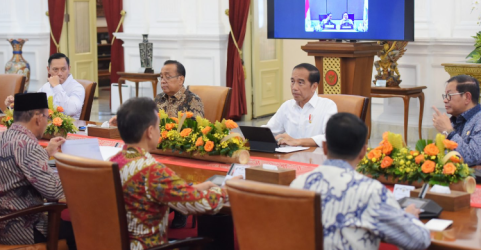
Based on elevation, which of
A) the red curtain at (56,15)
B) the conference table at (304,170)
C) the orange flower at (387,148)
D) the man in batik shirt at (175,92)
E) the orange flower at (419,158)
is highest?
the red curtain at (56,15)

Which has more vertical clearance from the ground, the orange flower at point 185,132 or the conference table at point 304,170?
the orange flower at point 185,132

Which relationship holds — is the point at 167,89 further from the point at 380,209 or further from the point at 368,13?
the point at 380,209

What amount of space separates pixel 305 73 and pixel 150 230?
2016 millimetres

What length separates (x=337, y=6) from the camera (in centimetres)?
649

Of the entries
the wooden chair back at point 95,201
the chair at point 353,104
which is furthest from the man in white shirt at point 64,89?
the wooden chair back at point 95,201

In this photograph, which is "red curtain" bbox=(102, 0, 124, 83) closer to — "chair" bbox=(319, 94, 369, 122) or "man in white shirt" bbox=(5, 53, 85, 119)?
"man in white shirt" bbox=(5, 53, 85, 119)

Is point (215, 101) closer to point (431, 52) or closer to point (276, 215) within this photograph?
point (276, 215)

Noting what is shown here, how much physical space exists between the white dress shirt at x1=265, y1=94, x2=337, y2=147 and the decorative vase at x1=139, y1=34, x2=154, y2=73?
4.33 meters

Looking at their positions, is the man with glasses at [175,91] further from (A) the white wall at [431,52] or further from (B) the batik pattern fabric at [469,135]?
(A) the white wall at [431,52]

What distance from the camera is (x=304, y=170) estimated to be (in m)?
3.30

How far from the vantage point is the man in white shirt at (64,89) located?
529 cm

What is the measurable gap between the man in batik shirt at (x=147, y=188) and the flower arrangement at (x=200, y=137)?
812 millimetres

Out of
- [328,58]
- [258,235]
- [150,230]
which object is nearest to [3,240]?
[150,230]

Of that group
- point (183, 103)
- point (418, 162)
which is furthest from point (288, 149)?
point (183, 103)
